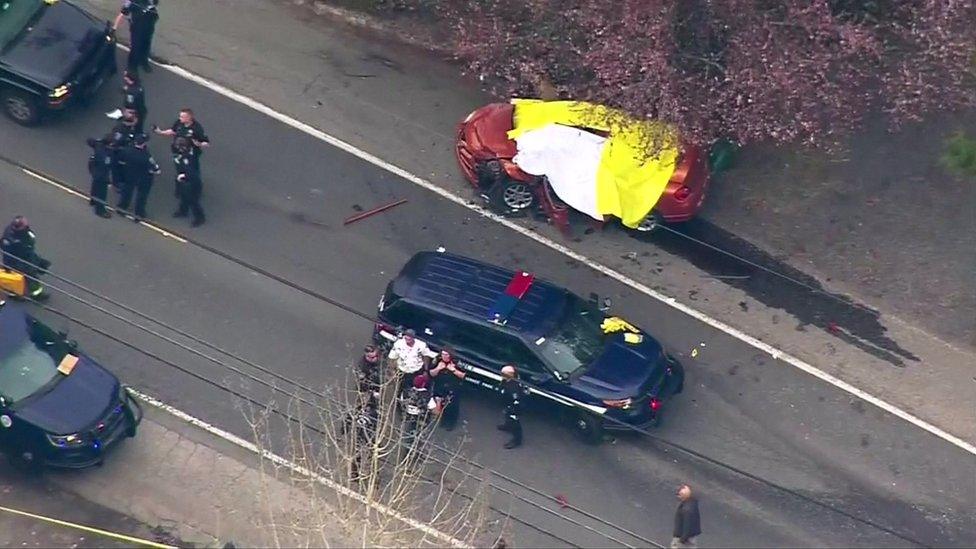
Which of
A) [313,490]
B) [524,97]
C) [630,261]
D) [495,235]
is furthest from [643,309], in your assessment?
[313,490]

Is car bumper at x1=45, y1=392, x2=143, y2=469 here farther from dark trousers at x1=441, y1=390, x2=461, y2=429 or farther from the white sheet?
the white sheet

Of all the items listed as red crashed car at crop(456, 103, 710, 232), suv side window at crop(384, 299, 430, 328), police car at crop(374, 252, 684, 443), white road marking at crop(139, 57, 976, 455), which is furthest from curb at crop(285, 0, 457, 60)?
suv side window at crop(384, 299, 430, 328)

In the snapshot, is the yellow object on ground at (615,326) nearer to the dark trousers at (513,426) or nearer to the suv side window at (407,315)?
the dark trousers at (513,426)

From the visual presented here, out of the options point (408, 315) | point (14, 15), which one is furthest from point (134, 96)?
point (408, 315)

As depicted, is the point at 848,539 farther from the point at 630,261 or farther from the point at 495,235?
the point at 495,235

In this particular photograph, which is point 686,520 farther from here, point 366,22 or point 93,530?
point 366,22

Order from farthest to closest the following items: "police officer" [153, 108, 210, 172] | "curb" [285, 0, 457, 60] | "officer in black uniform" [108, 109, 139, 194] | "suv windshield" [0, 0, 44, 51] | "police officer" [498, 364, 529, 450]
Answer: "curb" [285, 0, 457, 60] → "suv windshield" [0, 0, 44, 51] → "officer in black uniform" [108, 109, 139, 194] → "police officer" [153, 108, 210, 172] → "police officer" [498, 364, 529, 450]
